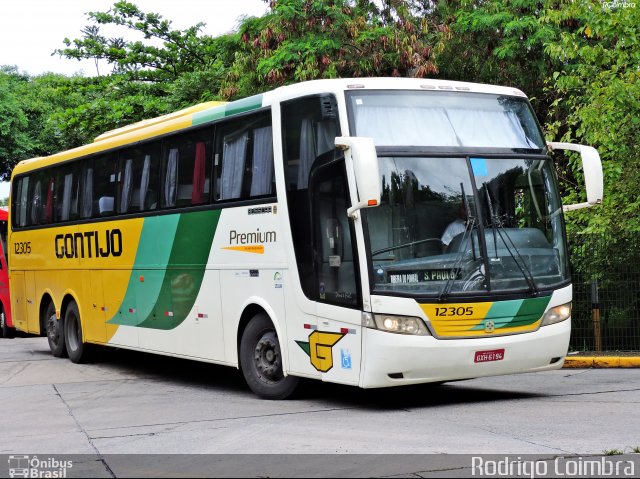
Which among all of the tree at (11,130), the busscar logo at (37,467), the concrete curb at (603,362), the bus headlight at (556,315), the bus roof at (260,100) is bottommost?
the concrete curb at (603,362)

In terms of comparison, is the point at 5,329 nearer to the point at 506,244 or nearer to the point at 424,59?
the point at 424,59

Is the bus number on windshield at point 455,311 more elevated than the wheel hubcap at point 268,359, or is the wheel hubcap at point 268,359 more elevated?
the bus number on windshield at point 455,311

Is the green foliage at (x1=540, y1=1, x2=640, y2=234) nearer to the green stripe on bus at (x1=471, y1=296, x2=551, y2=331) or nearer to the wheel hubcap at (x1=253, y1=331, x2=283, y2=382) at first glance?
the green stripe on bus at (x1=471, y1=296, x2=551, y2=331)

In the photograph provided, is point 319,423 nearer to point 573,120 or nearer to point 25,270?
point 573,120

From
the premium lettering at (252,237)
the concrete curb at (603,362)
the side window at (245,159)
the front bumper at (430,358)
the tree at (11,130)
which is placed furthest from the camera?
the tree at (11,130)

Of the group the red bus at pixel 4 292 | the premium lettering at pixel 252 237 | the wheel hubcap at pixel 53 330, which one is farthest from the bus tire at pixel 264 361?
the red bus at pixel 4 292

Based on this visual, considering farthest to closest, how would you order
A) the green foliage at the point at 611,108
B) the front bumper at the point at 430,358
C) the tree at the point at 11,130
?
the tree at the point at 11,130 < the green foliage at the point at 611,108 < the front bumper at the point at 430,358

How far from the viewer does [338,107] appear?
10734mm

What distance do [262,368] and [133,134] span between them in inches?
200

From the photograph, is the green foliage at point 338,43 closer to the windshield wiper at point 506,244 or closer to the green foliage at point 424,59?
the green foliage at point 424,59

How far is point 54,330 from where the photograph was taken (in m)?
18.7

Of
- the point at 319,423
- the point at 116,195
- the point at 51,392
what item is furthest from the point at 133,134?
the point at 319,423

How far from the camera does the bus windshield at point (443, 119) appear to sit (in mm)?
10773

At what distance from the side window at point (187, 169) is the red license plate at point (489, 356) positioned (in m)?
4.25
